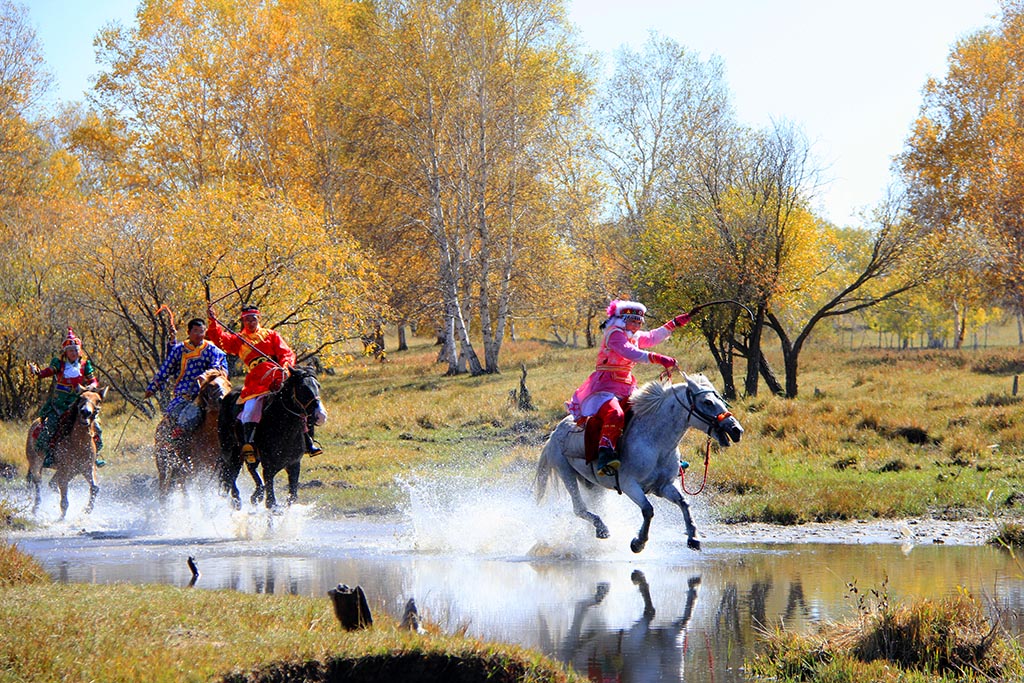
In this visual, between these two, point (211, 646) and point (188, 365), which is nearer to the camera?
point (211, 646)

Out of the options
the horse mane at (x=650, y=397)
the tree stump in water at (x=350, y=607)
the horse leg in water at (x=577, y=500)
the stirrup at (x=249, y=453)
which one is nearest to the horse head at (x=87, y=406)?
the stirrup at (x=249, y=453)

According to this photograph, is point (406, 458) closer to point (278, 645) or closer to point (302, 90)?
point (278, 645)

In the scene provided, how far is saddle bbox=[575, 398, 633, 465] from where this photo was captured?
42.7 ft

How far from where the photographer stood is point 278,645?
774cm

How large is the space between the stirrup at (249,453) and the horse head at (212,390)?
1.15 metres

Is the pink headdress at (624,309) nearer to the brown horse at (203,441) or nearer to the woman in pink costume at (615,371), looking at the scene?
the woman in pink costume at (615,371)

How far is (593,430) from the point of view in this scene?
42.8 ft

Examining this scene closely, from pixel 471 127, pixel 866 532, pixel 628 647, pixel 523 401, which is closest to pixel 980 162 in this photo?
pixel 471 127

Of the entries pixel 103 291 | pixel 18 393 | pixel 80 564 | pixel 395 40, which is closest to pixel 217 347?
pixel 80 564

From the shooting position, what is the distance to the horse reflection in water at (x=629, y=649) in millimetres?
7984

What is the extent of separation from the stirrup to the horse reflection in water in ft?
21.7

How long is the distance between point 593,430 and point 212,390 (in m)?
6.00

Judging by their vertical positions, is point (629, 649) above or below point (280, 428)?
below

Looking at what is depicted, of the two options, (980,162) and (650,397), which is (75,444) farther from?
(980,162)
